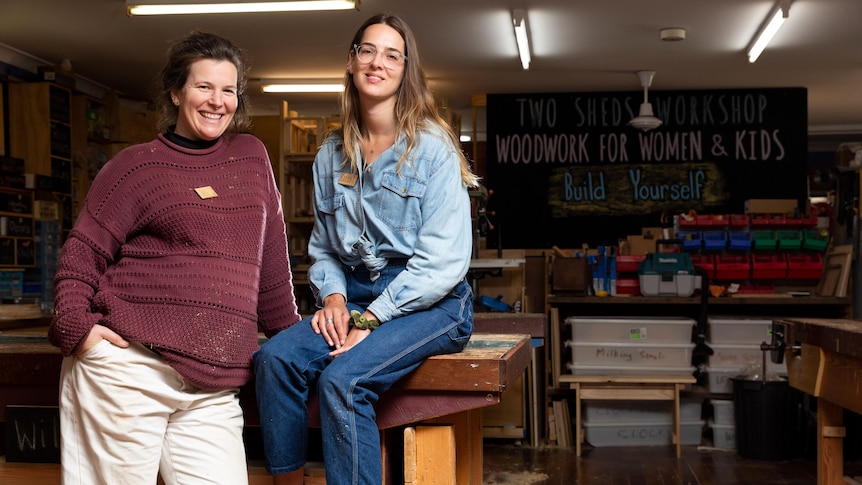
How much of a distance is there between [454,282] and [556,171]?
769 cm

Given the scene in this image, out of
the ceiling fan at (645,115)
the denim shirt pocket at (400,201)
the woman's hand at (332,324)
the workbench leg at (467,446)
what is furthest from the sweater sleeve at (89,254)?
the ceiling fan at (645,115)

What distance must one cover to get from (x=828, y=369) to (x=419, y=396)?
162 centimetres

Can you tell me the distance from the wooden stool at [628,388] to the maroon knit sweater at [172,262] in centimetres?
455

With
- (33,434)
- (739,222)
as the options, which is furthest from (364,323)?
(739,222)

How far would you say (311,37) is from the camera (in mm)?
7793

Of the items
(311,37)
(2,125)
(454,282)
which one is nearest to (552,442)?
(311,37)

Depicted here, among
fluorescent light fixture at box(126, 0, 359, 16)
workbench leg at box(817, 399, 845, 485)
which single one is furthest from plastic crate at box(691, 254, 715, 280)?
workbench leg at box(817, 399, 845, 485)

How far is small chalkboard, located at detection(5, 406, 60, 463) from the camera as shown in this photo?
232 centimetres

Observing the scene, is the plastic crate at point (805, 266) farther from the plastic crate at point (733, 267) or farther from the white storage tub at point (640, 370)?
the white storage tub at point (640, 370)

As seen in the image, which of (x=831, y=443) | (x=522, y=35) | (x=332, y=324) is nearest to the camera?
(x=332, y=324)

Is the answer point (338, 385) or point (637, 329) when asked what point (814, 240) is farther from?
point (338, 385)

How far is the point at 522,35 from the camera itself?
724 cm

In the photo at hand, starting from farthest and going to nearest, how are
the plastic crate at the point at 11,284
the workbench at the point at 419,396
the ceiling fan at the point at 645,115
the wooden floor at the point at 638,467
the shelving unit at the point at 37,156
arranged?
the ceiling fan at the point at 645,115 → the shelving unit at the point at 37,156 → the plastic crate at the point at 11,284 → the wooden floor at the point at 638,467 → the workbench at the point at 419,396

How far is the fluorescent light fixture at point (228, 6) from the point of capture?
6215 mm
